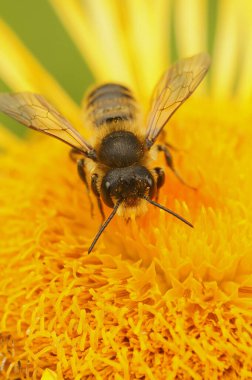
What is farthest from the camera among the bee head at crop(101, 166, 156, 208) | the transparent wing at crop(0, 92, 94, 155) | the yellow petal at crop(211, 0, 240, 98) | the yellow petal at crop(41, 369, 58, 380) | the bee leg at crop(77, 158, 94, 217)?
the yellow petal at crop(211, 0, 240, 98)

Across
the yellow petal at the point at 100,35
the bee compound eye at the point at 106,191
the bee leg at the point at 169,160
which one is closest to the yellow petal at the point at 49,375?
the bee compound eye at the point at 106,191

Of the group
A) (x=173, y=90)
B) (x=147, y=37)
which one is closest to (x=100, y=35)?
(x=147, y=37)

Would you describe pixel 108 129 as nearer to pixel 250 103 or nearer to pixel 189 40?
pixel 250 103

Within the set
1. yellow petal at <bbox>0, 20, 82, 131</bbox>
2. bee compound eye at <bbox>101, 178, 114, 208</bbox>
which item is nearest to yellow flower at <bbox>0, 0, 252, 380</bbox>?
bee compound eye at <bbox>101, 178, 114, 208</bbox>

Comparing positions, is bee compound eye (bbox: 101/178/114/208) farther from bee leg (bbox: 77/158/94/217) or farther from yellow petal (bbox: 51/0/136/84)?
yellow petal (bbox: 51/0/136/84)

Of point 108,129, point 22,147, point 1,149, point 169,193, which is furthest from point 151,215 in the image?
point 1,149

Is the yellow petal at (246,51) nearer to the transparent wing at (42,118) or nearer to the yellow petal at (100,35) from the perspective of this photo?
the yellow petal at (100,35)

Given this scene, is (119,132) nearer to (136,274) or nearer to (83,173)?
(83,173)
